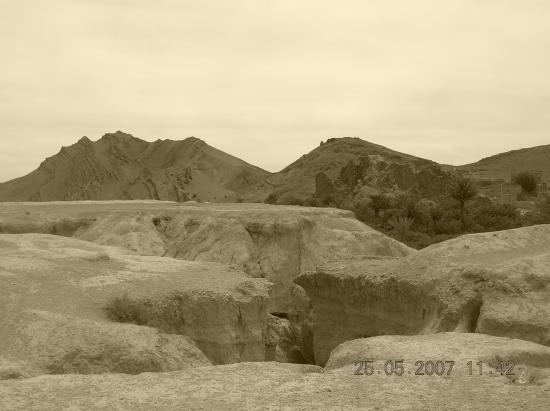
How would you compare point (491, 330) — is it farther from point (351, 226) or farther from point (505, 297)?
point (351, 226)

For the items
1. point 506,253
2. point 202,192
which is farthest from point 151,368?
point 202,192

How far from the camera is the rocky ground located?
27.3 feet

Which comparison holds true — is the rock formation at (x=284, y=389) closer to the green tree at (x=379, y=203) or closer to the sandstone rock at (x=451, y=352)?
the sandstone rock at (x=451, y=352)

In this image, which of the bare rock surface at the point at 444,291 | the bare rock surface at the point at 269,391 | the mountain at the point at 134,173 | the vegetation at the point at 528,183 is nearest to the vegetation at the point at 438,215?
the vegetation at the point at 528,183

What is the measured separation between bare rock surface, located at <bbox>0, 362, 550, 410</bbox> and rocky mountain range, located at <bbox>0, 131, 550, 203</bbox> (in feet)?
184

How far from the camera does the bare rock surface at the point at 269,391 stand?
7.92 m

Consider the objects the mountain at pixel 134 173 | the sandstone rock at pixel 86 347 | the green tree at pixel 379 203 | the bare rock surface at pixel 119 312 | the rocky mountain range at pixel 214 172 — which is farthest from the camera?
the mountain at pixel 134 173

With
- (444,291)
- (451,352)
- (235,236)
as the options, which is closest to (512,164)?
(235,236)

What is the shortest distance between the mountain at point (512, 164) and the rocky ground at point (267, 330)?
234 feet

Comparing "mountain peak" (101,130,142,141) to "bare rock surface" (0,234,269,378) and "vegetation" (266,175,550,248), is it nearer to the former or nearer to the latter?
"vegetation" (266,175,550,248)

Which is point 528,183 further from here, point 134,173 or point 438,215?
point 134,173

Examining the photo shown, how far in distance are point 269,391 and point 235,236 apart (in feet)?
70.0

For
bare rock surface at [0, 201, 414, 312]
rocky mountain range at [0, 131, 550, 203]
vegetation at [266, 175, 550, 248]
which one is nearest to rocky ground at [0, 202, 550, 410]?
bare rock surface at [0, 201, 414, 312]

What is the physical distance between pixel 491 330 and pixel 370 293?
3749mm
